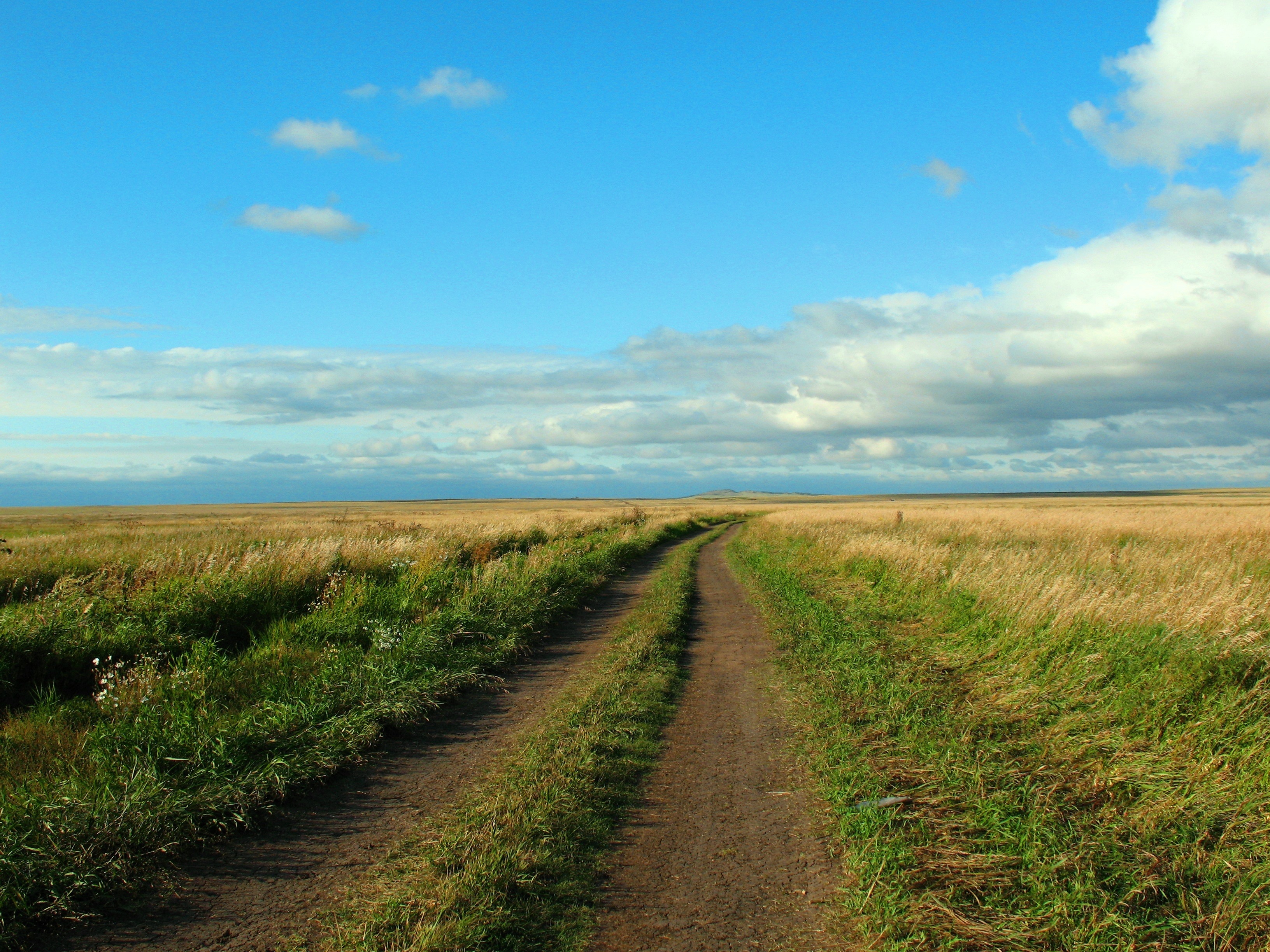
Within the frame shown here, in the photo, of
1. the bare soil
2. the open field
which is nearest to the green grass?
the open field

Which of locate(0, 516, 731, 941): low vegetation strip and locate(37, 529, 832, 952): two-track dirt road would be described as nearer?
locate(37, 529, 832, 952): two-track dirt road

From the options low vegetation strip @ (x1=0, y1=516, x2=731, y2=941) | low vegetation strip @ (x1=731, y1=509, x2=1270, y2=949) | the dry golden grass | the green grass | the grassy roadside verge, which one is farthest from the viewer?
the dry golden grass

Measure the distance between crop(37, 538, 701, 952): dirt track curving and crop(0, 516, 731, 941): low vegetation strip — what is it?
0.73ft

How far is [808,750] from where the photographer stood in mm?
5992

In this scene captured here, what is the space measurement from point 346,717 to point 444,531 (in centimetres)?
1746

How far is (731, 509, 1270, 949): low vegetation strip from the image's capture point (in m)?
3.63

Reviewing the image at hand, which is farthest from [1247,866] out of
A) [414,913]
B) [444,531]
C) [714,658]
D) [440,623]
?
[444,531]

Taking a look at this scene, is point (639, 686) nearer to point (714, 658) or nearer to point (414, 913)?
point (714, 658)

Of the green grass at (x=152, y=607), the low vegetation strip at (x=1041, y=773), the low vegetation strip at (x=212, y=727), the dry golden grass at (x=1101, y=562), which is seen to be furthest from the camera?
the dry golden grass at (x=1101, y=562)

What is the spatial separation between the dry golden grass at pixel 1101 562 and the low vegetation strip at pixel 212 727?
733cm

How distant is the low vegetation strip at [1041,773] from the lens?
3635 millimetres

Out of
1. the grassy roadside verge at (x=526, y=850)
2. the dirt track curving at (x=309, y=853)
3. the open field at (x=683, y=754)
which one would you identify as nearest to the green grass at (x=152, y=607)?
the open field at (x=683, y=754)

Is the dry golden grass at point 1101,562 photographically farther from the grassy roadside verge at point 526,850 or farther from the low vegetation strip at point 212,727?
the low vegetation strip at point 212,727

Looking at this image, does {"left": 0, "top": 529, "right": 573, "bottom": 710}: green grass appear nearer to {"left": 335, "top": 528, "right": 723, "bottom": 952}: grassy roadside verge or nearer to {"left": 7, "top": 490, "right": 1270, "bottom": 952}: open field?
{"left": 7, "top": 490, "right": 1270, "bottom": 952}: open field
